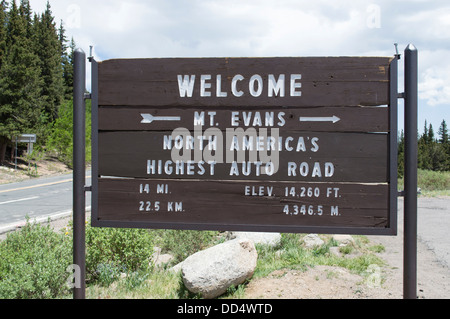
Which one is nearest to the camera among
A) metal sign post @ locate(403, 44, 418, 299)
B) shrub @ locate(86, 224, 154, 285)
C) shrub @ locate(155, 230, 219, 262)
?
metal sign post @ locate(403, 44, 418, 299)

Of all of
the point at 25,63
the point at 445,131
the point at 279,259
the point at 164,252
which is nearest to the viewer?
the point at 279,259

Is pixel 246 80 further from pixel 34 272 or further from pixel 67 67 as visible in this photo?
pixel 67 67

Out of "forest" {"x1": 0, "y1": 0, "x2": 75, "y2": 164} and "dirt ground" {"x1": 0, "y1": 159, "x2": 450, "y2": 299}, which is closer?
"dirt ground" {"x1": 0, "y1": 159, "x2": 450, "y2": 299}

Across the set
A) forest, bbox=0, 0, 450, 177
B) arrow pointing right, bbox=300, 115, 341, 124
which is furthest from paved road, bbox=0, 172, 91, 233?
forest, bbox=0, 0, 450, 177

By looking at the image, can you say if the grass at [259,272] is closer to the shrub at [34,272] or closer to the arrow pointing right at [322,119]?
the shrub at [34,272]

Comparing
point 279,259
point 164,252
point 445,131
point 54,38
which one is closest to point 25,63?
point 54,38

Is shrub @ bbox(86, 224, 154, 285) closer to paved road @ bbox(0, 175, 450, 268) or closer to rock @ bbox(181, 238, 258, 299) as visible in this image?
rock @ bbox(181, 238, 258, 299)

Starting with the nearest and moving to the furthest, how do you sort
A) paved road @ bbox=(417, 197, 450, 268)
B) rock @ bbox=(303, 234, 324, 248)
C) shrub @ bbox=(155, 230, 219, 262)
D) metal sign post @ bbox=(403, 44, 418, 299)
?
metal sign post @ bbox=(403, 44, 418, 299) < shrub @ bbox=(155, 230, 219, 262) < rock @ bbox=(303, 234, 324, 248) < paved road @ bbox=(417, 197, 450, 268)

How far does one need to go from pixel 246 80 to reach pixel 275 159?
68 cm

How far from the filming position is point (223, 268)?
13.3 feet

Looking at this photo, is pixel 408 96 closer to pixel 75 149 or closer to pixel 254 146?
pixel 254 146

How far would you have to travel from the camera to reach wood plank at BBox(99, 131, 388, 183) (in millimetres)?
2773

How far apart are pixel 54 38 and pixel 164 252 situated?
49562mm

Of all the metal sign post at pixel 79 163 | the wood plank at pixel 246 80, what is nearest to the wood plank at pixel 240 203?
the metal sign post at pixel 79 163
